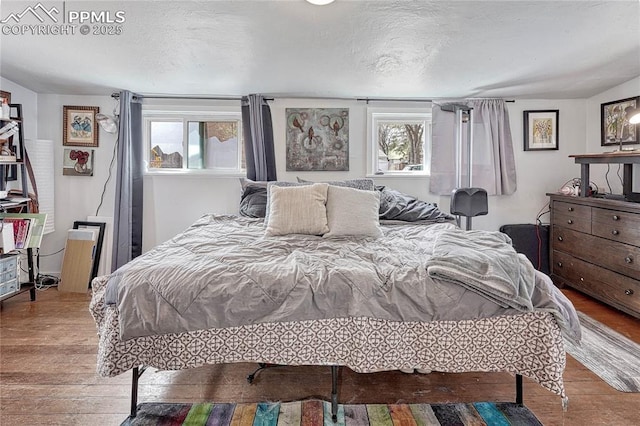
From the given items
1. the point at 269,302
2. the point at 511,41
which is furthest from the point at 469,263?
the point at 511,41

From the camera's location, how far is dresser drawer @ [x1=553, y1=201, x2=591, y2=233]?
3.30 m

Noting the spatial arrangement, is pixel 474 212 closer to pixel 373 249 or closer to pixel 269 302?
pixel 373 249

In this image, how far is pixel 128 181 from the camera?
3.73 m

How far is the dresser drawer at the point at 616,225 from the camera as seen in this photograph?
2.81m

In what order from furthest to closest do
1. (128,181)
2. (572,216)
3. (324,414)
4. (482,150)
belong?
(482,150) → (128,181) → (572,216) → (324,414)

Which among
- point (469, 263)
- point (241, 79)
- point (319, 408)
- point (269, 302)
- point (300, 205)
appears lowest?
point (319, 408)

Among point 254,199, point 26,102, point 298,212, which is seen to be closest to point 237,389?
point 298,212

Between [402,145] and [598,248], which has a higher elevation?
[402,145]

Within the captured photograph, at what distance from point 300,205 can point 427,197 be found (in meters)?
1.87

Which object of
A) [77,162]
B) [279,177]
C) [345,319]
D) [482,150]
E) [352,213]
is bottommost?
[345,319]

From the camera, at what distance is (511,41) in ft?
8.38

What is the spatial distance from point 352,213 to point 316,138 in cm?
150

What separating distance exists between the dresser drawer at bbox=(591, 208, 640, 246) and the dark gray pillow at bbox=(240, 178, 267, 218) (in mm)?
2661

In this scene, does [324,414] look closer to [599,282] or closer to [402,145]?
[599,282]
